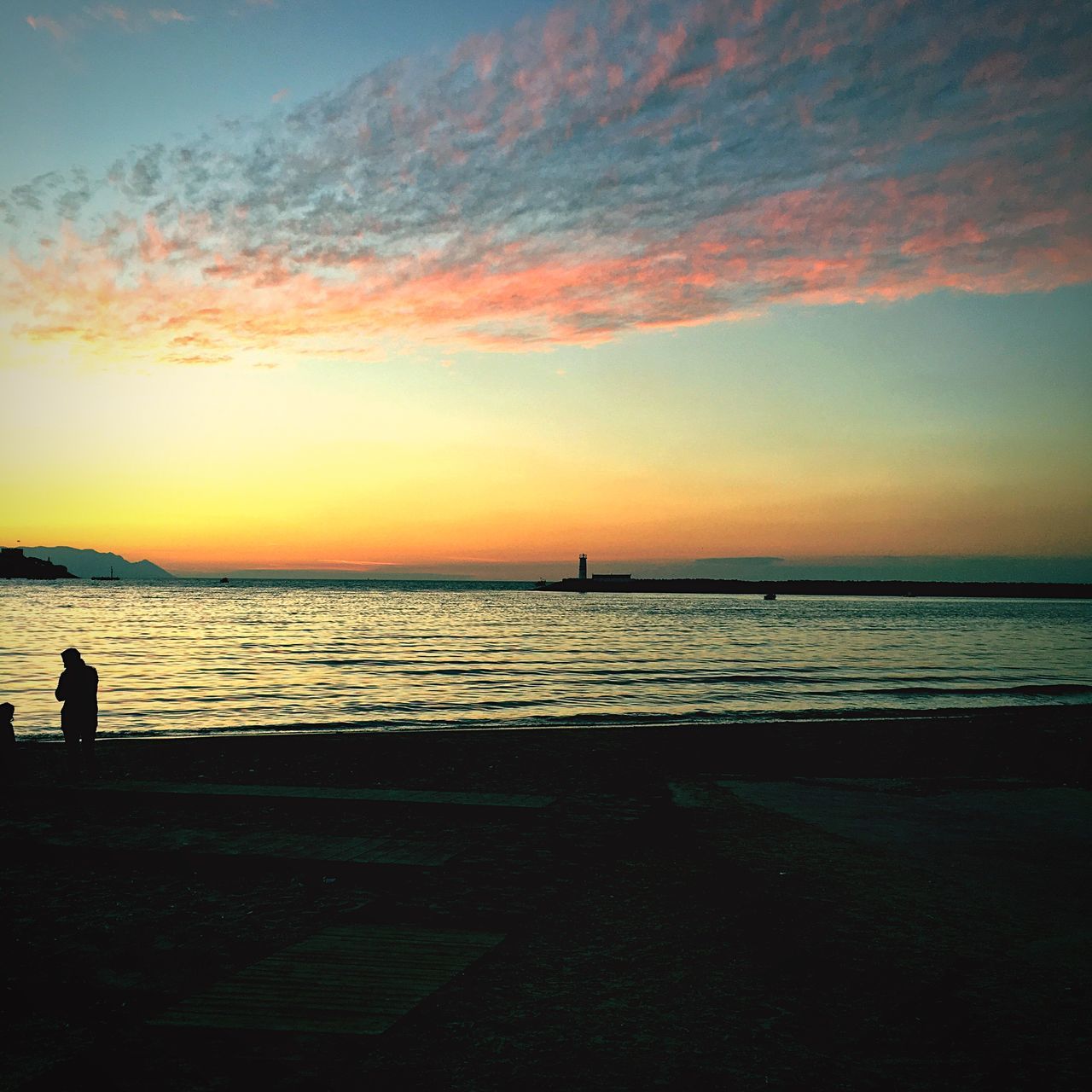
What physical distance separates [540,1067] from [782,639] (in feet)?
172

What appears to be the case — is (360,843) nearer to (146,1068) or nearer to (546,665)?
(146,1068)

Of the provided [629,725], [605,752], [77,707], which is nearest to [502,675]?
[629,725]

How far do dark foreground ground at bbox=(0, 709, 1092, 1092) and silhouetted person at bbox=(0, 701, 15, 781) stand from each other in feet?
1.99

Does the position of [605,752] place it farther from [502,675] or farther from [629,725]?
[502,675]

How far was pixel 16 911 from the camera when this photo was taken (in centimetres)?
713

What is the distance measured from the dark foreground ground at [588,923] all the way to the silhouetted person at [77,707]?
483 millimetres

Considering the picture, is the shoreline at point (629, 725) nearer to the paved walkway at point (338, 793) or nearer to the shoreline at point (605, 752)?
the shoreline at point (605, 752)

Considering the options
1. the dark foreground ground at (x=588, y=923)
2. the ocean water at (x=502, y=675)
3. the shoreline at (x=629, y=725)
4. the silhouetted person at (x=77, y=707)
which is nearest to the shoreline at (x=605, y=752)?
the shoreline at (x=629, y=725)

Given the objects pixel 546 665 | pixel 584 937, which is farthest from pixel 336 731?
pixel 546 665

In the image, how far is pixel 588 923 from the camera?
23.2 feet

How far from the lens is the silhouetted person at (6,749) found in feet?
39.1

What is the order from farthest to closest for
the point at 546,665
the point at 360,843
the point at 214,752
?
1. the point at 546,665
2. the point at 214,752
3. the point at 360,843

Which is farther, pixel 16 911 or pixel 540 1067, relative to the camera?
pixel 16 911

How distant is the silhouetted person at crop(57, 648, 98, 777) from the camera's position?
12.7 meters
